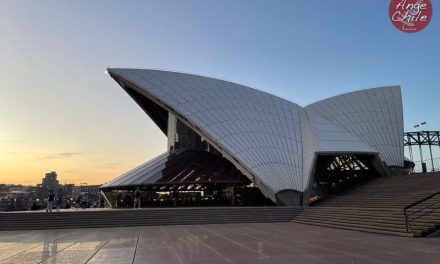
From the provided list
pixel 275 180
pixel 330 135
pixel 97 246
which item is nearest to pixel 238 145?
pixel 275 180

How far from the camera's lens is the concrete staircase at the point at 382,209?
1403cm

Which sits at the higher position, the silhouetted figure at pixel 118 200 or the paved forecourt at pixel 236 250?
the silhouetted figure at pixel 118 200

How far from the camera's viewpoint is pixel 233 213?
2191 cm

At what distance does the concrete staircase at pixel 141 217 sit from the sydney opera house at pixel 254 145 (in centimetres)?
288

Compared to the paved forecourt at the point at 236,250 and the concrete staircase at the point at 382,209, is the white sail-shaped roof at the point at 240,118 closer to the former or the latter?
the concrete staircase at the point at 382,209

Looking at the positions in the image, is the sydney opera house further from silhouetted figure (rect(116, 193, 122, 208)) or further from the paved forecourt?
the paved forecourt

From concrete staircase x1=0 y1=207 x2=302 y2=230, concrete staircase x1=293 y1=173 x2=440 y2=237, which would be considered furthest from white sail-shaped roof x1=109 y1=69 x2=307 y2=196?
concrete staircase x1=293 y1=173 x2=440 y2=237

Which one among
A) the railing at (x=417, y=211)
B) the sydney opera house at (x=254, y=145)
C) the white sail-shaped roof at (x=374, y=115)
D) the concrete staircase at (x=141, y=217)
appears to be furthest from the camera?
the white sail-shaped roof at (x=374, y=115)

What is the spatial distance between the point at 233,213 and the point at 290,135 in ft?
32.5

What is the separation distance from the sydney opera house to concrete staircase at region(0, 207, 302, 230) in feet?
9.45

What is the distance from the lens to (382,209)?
1694cm

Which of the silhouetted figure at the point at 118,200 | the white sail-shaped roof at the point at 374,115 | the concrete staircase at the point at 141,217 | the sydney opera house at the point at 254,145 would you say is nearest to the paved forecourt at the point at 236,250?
the concrete staircase at the point at 141,217

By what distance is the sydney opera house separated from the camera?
26.2 m

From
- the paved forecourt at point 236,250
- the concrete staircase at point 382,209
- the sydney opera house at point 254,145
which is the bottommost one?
the paved forecourt at point 236,250
